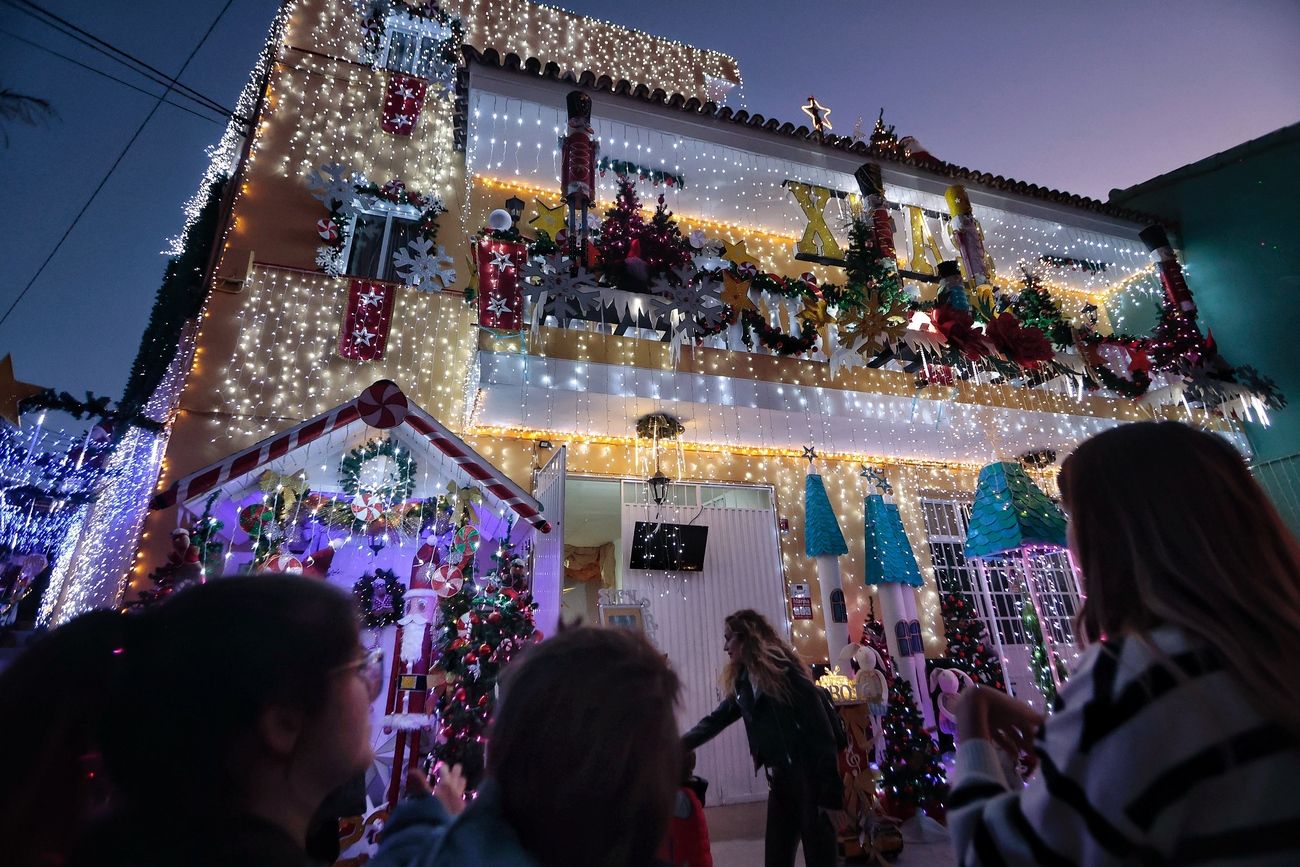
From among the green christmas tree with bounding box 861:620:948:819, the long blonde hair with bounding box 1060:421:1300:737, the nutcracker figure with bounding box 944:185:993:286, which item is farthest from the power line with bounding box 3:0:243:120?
the green christmas tree with bounding box 861:620:948:819

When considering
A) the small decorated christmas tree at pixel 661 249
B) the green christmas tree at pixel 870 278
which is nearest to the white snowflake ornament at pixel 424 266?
the small decorated christmas tree at pixel 661 249

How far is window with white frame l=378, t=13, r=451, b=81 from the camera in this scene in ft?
29.2

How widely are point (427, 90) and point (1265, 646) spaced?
1016 cm

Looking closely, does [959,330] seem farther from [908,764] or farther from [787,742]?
[787,742]

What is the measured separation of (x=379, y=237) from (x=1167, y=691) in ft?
28.4

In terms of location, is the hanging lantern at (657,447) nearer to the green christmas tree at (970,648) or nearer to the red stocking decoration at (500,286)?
the red stocking decoration at (500,286)

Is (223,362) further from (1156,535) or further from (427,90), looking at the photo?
(1156,535)

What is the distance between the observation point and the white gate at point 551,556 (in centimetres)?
544

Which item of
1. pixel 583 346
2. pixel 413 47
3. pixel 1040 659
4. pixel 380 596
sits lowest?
pixel 1040 659

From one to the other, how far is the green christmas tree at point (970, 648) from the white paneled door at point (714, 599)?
217 cm

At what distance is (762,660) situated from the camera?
330 cm

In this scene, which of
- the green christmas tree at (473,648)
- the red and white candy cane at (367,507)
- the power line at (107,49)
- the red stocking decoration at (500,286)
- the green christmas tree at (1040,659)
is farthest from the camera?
the green christmas tree at (1040,659)

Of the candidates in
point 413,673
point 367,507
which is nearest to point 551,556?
point 413,673

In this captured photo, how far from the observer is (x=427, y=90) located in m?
8.59
